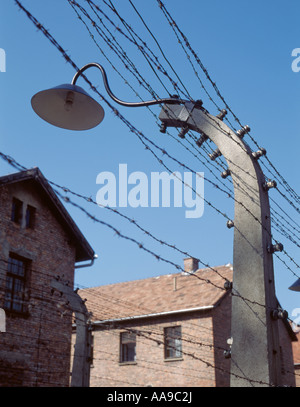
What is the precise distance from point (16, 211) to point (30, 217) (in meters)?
0.61

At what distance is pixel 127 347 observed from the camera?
24891 millimetres

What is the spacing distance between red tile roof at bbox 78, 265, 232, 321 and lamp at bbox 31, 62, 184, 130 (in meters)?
17.9

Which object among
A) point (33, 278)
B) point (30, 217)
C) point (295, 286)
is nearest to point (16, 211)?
point (30, 217)

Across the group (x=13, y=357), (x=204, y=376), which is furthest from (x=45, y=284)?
(x=204, y=376)

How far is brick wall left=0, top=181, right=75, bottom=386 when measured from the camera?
14297 millimetres

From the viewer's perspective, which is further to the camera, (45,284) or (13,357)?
(45,284)

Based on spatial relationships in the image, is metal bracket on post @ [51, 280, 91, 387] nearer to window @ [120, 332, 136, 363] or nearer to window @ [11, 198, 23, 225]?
window @ [11, 198, 23, 225]

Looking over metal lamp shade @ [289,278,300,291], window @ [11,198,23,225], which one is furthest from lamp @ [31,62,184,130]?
window @ [11,198,23,225]

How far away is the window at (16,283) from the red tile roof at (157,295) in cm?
822

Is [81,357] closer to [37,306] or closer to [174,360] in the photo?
[37,306]

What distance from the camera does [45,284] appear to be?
1608cm

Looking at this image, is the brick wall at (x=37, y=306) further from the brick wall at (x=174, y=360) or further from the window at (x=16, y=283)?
the brick wall at (x=174, y=360)
